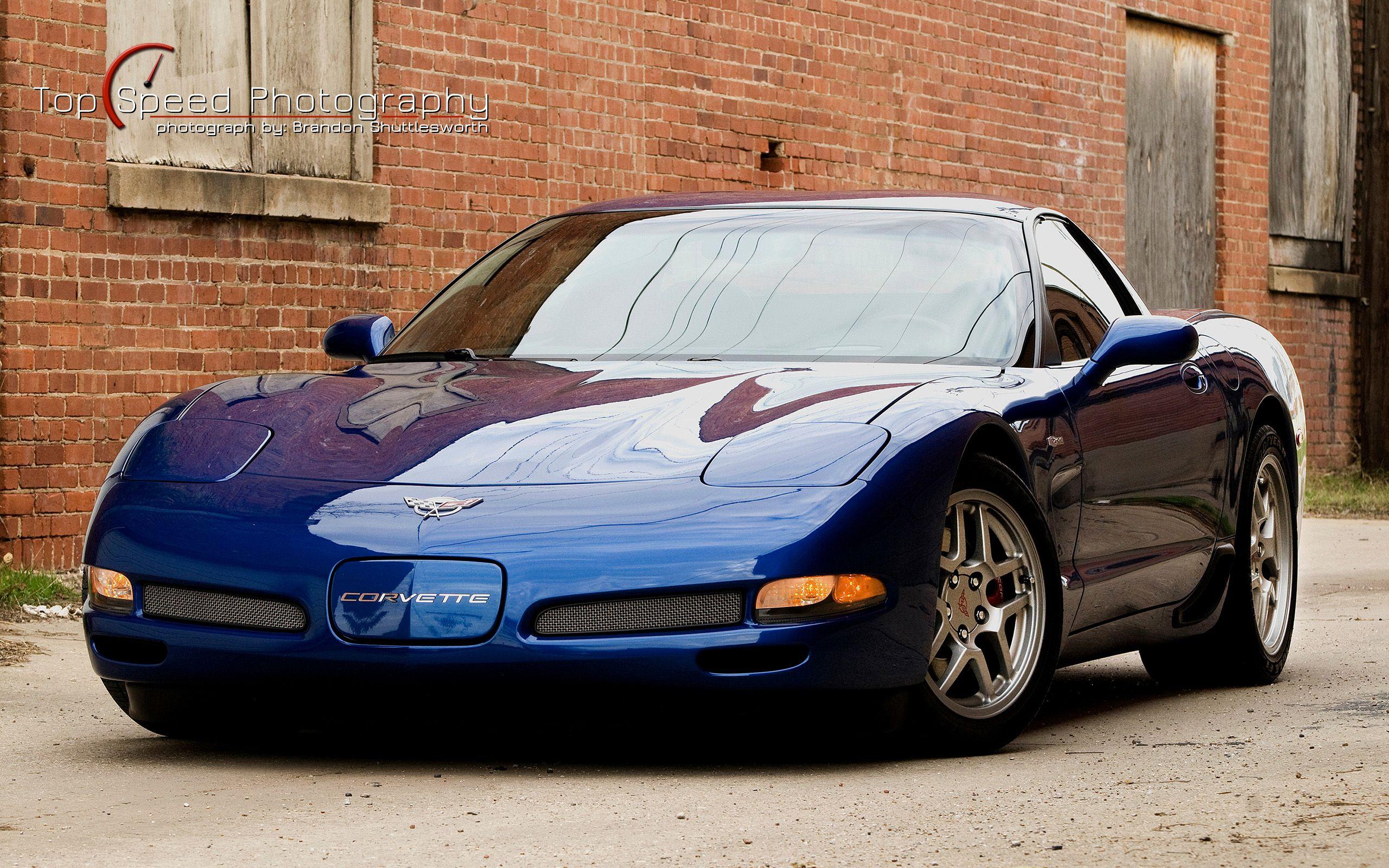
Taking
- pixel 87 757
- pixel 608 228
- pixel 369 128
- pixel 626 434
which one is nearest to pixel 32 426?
pixel 369 128

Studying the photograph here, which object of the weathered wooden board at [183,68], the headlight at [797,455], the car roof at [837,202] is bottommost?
the headlight at [797,455]

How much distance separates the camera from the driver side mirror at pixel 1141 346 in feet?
17.9

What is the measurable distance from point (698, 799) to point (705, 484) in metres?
0.68

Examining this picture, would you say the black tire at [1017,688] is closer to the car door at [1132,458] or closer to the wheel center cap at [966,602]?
the wheel center cap at [966,602]

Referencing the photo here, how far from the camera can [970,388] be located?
16.3ft

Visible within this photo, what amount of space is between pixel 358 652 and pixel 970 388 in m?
1.56

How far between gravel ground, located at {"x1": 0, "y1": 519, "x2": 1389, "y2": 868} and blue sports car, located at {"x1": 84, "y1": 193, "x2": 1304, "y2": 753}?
0.67 ft

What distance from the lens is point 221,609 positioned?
14.8ft

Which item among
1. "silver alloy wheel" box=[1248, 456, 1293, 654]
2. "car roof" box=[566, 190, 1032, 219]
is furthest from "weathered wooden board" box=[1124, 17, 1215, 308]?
"car roof" box=[566, 190, 1032, 219]

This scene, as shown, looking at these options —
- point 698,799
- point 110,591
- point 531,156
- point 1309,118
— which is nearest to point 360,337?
point 110,591

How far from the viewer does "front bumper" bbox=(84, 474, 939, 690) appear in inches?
170

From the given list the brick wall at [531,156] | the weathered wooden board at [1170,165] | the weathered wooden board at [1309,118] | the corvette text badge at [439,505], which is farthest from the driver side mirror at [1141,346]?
the weathered wooden board at [1309,118]

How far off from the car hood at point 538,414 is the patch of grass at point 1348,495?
976cm

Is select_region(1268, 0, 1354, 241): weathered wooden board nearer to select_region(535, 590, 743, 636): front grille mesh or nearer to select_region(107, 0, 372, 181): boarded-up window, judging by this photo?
select_region(107, 0, 372, 181): boarded-up window
